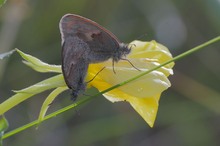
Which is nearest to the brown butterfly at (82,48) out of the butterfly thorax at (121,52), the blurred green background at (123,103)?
the butterfly thorax at (121,52)

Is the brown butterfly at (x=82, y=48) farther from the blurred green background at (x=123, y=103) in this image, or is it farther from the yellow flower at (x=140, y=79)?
the blurred green background at (x=123, y=103)

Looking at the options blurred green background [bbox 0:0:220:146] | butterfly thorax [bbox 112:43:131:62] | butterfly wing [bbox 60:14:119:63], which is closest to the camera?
butterfly wing [bbox 60:14:119:63]

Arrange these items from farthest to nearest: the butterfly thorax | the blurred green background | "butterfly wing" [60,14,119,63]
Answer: the blurred green background
the butterfly thorax
"butterfly wing" [60,14,119,63]

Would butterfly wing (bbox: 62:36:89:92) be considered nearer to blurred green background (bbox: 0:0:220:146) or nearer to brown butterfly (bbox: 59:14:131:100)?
brown butterfly (bbox: 59:14:131:100)

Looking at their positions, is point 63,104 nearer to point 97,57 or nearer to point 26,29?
point 26,29

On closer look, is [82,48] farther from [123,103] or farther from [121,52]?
[123,103]

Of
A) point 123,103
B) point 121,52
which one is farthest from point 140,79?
point 123,103

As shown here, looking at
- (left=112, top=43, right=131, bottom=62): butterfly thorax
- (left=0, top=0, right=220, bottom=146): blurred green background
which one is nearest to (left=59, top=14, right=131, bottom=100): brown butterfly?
(left=112, top=43, right=131, bottom=62): butterfly thorax
